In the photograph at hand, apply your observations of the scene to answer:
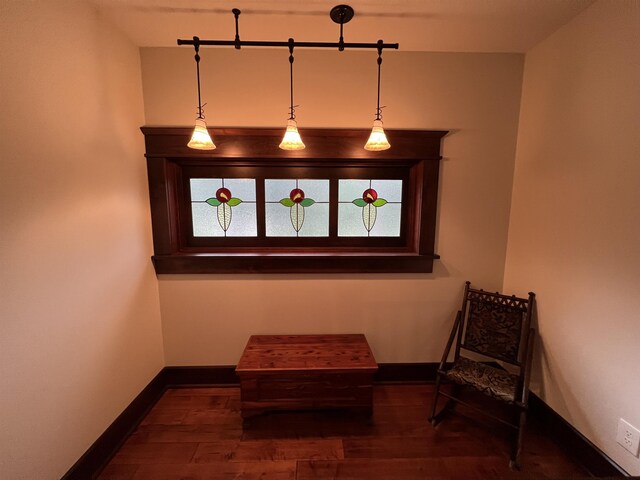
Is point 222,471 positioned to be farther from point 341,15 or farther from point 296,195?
point 341,15

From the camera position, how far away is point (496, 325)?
72.7 inches

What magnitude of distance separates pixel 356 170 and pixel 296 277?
3.12 ft

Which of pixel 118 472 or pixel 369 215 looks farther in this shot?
pixel 369 215

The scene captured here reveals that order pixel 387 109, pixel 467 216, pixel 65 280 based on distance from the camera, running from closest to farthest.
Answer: pixel 65 280 < pixel 387 109 < pixel 467 216

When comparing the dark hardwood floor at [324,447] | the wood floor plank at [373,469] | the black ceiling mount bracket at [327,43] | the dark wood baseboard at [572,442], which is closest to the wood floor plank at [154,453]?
the dark hardwood floor at [324,447]

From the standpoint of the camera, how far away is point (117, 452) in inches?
60.4

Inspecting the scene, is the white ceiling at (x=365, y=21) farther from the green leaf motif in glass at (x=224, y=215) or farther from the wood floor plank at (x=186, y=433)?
the wood floor plank at (x=186, y=433)

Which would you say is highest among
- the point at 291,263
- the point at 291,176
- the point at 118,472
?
the point at 291,176

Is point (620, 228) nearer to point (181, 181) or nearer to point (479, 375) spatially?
point (479, 375)

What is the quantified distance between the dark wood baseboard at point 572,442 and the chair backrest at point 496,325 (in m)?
0.34

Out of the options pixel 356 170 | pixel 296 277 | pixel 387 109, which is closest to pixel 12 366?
pixel 296 277

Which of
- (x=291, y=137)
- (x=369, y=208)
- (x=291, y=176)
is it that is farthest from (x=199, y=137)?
(x=369, y=208)

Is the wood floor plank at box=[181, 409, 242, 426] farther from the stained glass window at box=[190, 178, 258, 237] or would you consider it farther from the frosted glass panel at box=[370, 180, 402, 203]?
the frosted glass panel at box=[370, 180, 402, 203]

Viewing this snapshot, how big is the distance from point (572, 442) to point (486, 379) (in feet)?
1.68
